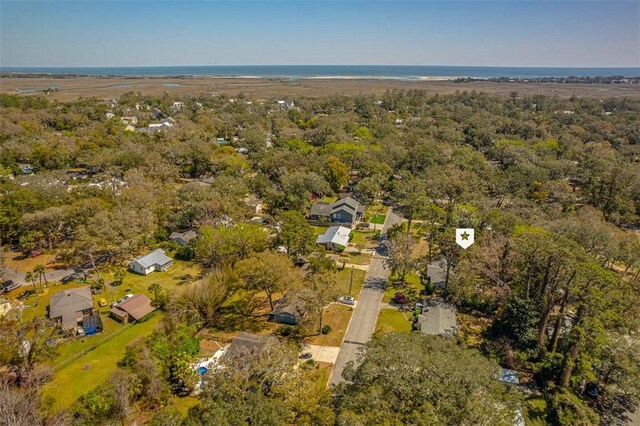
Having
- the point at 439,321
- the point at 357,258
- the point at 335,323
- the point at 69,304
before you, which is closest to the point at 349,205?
the point at 357,258

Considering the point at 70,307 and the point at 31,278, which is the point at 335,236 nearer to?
the point at 70,307

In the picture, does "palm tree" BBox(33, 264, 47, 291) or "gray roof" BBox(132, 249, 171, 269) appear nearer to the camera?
"palm tree" BBox(33, 264, 47, 291)

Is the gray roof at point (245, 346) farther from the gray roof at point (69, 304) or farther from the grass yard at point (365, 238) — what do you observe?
the grass yard at point (365, 238)

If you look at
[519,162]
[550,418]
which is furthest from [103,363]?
[519,162]

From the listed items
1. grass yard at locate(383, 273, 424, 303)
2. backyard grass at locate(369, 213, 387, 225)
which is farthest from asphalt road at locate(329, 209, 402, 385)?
backyard grass at locate(369, 213, 387, 225)

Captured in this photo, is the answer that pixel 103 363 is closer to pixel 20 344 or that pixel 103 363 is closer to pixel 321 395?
pixel 20 344

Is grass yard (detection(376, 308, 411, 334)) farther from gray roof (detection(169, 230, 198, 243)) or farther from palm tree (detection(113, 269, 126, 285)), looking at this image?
palm tree (detection(113, 269, 126, 285))
